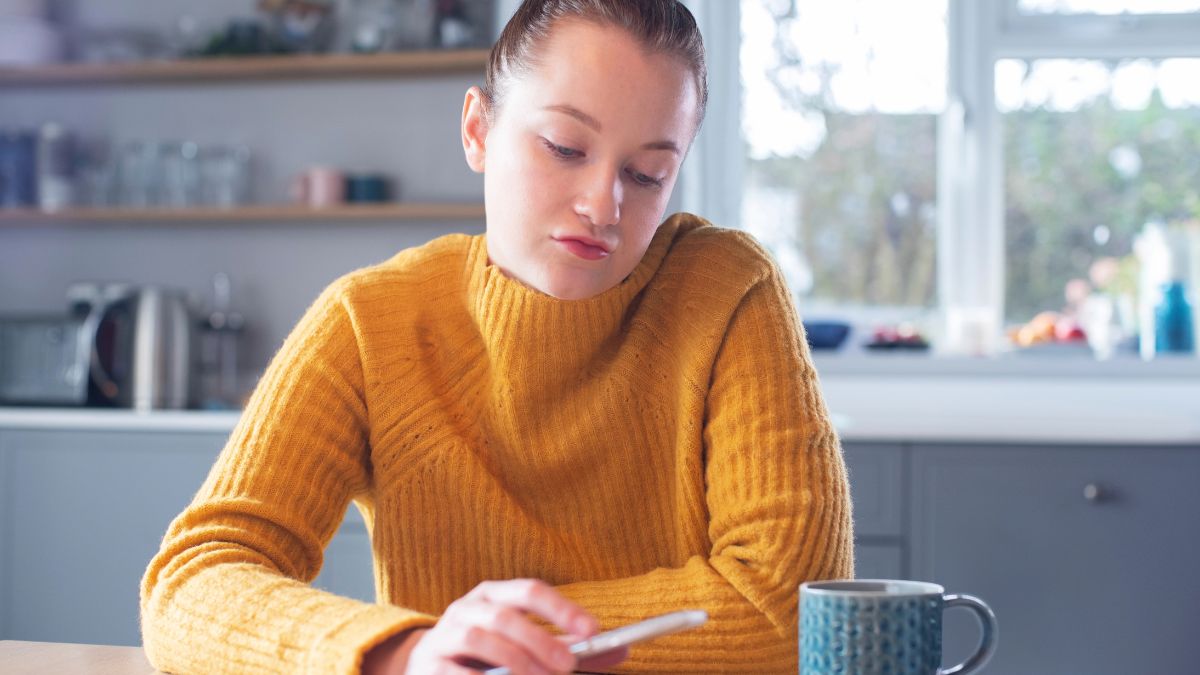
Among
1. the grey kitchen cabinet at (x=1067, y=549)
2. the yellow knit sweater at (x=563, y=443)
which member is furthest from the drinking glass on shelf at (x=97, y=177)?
the yellow knit sweater at (x=563, y=443)

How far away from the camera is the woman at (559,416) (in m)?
1.01

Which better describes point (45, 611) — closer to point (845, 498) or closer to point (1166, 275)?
point (845, 498)

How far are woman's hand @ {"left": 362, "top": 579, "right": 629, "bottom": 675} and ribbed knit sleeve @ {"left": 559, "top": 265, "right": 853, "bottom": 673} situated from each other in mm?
212

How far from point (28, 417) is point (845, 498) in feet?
7.43

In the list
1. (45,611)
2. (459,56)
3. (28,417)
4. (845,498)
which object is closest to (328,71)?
(459,56)

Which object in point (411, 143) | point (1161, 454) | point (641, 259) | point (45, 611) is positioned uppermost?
point (411, 143)

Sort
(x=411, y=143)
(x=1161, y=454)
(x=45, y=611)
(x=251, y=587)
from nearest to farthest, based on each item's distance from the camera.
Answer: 1. (x=251, y=587)
2. (x=1161, y=454)
3. (x=45, y=611)
4. (x=411, y=143)

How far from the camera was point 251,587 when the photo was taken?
915 mm

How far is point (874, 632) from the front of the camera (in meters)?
0.72

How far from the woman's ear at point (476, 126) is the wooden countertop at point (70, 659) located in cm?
50

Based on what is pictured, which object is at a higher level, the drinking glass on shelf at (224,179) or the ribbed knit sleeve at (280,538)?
the drinking glass on shelf at (224,179)

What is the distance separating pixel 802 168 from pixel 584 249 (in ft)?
8.26

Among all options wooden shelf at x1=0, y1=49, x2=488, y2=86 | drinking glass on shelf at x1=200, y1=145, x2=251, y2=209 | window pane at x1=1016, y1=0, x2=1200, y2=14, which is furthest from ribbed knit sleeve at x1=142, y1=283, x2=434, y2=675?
window pane at x1=1016, y1=0, x2=1200, y2=14

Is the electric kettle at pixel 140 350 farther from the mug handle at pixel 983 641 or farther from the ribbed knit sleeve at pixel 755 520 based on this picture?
the mug handle at pixel 983 641
